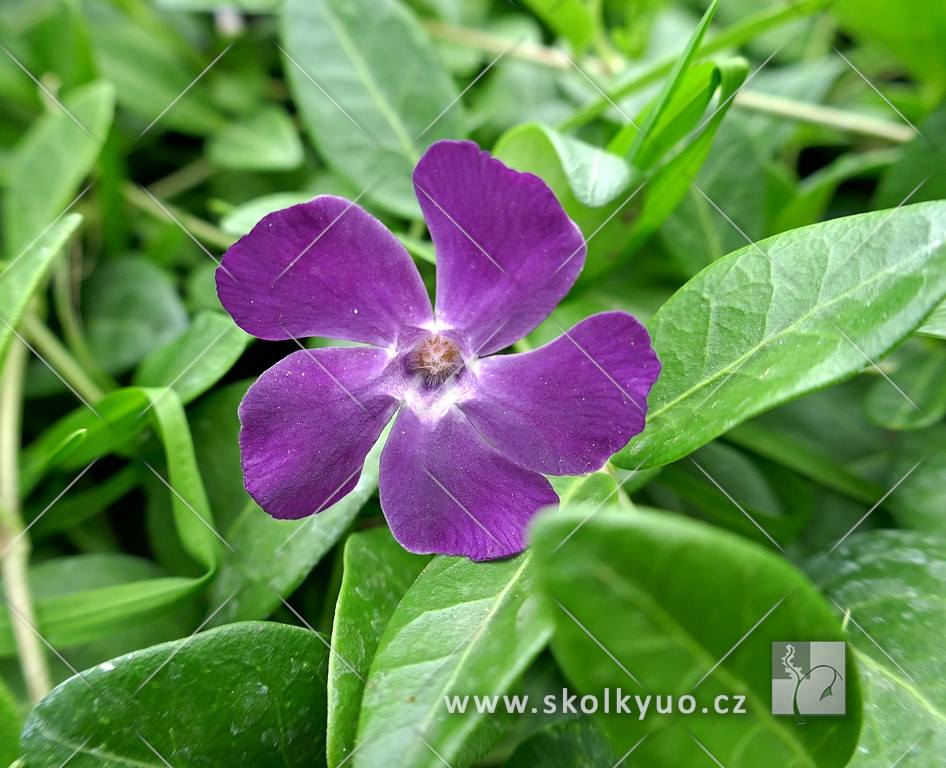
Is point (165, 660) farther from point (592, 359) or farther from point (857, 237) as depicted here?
point (857, 237)

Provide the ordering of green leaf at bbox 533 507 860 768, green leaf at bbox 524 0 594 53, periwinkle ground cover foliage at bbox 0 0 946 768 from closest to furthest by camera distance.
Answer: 1. green leaf at bbox 533 507 860 768
2. periwinkle ground cover foliage at bbox 0 0 946 768
3. green leaf at bbox 524 0 594 53

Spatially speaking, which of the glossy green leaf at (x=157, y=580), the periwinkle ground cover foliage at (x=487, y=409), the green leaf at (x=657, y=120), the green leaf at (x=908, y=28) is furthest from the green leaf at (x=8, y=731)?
the green leaf at (x=908, y=28)

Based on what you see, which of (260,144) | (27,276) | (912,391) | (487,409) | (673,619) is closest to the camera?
(673,619)

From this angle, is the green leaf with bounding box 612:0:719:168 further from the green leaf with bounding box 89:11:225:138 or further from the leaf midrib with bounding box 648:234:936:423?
the green leaf with bounding box 89:11:225:138

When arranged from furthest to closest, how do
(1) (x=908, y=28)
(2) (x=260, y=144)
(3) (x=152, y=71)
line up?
(3) (x=152, y=71) → (2) (x=260, y=144) → (1) (x=908, y=28)

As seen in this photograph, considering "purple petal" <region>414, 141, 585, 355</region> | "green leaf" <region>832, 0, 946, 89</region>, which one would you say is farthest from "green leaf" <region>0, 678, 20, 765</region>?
"green leaf" <region>832, 0, 946, 89</region>

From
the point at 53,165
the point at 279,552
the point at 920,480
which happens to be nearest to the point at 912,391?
the point at 920,480

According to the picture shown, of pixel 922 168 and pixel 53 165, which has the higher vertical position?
pixel 53 165

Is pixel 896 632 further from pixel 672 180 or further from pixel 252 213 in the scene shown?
pixel 252 213
